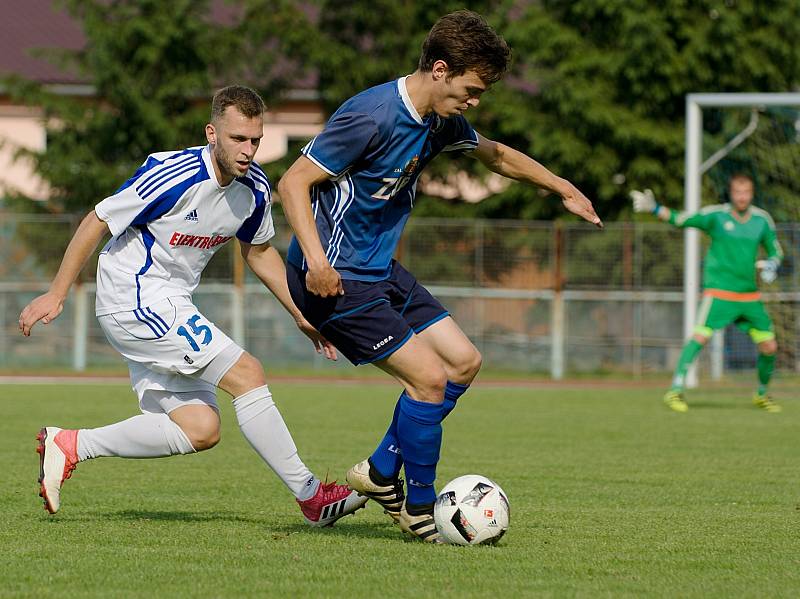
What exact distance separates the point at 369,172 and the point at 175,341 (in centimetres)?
113

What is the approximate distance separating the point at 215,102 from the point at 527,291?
14.6m

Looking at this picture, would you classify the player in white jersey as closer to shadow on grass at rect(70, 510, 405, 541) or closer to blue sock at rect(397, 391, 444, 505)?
shadow on grass at rect(70, 510, 405, 541)

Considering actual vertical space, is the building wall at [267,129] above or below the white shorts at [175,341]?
above

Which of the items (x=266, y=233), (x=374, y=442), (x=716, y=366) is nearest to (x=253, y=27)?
(x=716, y=366)

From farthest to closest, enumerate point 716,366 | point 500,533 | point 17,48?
1. point 17,48
2. point 716,366
3. point 500,533

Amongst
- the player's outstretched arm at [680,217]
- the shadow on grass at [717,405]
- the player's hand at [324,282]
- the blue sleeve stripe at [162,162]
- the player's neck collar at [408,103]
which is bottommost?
the shadow on grass at [717,405]

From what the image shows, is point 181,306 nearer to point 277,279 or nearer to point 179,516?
point 277,279

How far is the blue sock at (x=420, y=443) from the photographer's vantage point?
224 inches

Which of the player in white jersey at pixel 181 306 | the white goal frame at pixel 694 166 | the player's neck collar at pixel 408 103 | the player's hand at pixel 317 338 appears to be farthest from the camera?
the white goal frame at pixel 694 166

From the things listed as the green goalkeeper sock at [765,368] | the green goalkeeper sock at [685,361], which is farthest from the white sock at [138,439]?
the green goalkeeper sock at [765,368]

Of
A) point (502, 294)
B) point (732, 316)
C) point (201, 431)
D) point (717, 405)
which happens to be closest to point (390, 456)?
point (201, 431)

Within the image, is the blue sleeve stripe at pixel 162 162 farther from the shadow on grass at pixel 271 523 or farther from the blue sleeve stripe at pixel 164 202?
the shadow on grass at pixel 271 523

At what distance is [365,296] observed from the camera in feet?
18.7

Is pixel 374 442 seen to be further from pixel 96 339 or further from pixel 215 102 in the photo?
pixel 96 339
